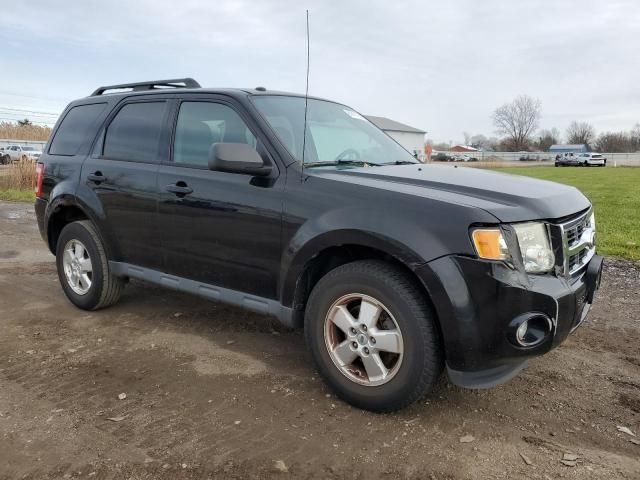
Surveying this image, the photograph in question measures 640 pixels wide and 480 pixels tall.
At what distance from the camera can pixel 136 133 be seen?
438 cm

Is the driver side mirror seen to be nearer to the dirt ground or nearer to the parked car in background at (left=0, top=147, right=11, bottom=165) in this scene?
the dirt ground

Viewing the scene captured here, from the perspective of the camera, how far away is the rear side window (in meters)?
4.84

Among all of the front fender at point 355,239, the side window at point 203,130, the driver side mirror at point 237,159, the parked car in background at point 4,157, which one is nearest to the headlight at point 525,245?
the front fender at point 355,239

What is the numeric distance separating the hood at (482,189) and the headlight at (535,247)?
52mm

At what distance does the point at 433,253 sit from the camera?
2.71 m

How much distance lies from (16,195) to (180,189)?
1390 centimetres

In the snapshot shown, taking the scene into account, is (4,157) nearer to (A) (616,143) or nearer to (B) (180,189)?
(B) (180,189)

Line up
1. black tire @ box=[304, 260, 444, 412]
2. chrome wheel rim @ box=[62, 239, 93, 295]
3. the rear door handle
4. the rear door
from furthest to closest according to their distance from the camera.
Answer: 1. chrome wheel rim @ box=[62, 239, 93, 295]
2. the rear door handle
3. the rear door
4. black tire @ box=[304, 260, 444, 412]

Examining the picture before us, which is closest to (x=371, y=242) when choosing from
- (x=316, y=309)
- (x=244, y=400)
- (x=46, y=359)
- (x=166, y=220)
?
(x=316, y=309)

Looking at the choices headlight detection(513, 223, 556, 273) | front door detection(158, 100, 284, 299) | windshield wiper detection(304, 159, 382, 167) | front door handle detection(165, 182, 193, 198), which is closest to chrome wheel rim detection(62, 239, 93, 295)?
front door detection(158, 100, 284, 299)

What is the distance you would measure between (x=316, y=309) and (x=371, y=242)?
56cm

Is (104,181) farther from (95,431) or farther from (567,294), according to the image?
(567,294)

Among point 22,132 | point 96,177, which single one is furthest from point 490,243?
point 22,132

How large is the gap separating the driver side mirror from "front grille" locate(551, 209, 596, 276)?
1763 mm
